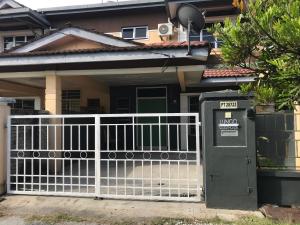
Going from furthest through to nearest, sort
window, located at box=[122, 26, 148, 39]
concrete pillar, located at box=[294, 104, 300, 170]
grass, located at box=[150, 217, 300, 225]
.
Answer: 1. window, located at box=[122, 26, 148, 39]
2. concrete pillar, located at box=[294, 104, 300, 170]
3. grass, located at box=[150, 217, 300, 225]

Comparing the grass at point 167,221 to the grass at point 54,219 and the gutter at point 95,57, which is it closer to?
the grass at point 54,219

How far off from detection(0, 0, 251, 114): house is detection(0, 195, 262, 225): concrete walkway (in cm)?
356

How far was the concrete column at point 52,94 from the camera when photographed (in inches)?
372

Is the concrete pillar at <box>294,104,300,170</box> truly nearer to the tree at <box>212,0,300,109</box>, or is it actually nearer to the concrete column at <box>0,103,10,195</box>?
the tree at <box>212,0,300,109</box>

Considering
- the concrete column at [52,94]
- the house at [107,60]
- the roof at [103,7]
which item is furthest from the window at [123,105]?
the concrete column at [52,94]

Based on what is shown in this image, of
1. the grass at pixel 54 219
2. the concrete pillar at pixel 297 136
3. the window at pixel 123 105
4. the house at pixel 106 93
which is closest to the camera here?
the grass at pixel 54 219

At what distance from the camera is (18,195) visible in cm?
695

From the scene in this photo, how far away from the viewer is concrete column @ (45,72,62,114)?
372 inches

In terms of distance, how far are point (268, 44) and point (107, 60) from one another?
19.0ft

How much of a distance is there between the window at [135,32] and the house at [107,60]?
43 mm

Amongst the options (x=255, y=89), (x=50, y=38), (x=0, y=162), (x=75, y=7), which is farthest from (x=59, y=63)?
(x=75, y=7)

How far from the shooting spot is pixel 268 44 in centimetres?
336

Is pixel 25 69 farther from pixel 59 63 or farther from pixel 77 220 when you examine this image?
pixel 77 220

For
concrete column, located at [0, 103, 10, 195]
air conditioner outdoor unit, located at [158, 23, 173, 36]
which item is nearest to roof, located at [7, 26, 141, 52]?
concrete column, located at [0, 103, 10, 195]
